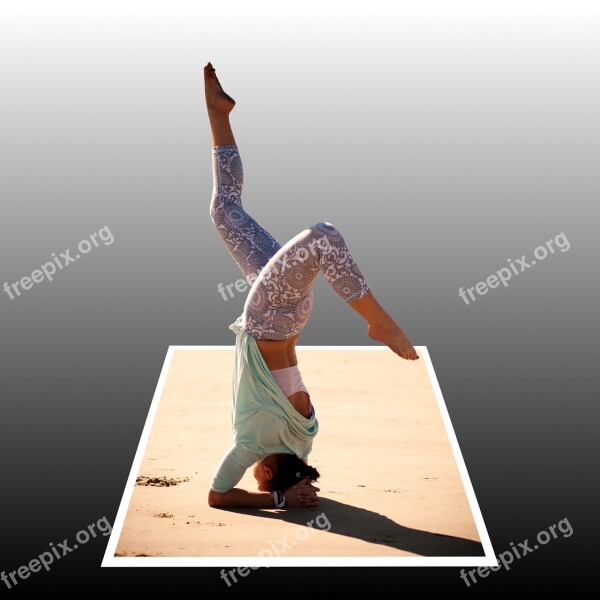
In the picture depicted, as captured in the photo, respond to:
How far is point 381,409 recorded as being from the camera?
9195 millimetres

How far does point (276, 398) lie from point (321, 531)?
29.3 inches

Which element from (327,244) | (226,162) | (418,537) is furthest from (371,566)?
(226,162)

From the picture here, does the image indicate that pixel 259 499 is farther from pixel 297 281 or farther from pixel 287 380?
pixel 297 281

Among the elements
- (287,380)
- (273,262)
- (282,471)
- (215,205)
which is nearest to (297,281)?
(273,262)

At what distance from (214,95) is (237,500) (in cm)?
217

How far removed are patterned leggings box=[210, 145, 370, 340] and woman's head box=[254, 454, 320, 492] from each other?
→ 2.14ft

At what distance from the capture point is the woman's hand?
7680 millimetres

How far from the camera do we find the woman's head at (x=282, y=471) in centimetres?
769

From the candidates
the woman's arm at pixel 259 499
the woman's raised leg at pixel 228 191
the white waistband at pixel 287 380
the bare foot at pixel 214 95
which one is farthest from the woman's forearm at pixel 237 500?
the bare foot at pixel 214 95

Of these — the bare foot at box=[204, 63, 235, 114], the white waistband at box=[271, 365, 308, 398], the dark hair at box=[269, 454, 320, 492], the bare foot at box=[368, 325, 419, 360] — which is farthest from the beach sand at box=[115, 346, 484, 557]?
the bare foot at box=[204, 63, 235, 114]

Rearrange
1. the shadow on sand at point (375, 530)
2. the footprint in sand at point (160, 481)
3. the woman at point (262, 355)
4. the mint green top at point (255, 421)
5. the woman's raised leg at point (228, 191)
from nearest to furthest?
the shadow on sand at point (375, 530), the woman at point (262, 355), the mint green top at point (255, 421), the woman's raised leg at point (228, 191), the footprint in sand at point (160, 481)

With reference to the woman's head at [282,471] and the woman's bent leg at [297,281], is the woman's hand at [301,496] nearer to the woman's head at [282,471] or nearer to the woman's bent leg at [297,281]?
the woman's head at [282,471]

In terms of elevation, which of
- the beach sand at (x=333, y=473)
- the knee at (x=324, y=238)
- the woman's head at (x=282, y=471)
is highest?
the knee at (x=324, y=238)

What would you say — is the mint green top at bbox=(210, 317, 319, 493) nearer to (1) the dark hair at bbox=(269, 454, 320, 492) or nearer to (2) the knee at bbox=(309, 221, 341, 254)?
(1) the dark hair at bbox=(269, 454, 320, 492)
